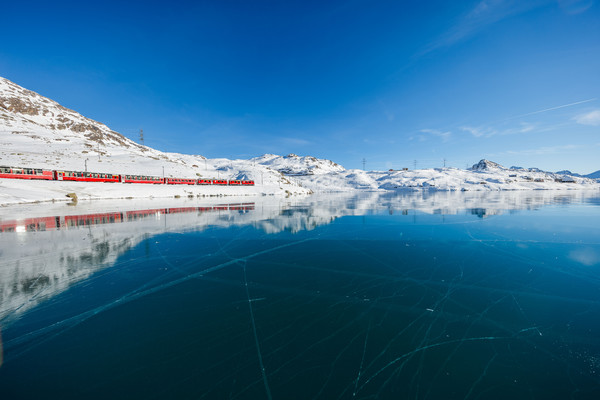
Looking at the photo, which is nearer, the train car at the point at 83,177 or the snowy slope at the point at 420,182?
the train car at the point at 83,177

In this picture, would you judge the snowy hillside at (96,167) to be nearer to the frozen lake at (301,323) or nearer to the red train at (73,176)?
the red train at (73,176)

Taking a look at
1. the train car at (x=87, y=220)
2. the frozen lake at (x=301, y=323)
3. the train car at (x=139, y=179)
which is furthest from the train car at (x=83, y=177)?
the frozen lake at (x=301, y=323)

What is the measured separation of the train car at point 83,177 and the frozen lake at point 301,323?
148 ft

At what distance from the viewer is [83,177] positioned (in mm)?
43062

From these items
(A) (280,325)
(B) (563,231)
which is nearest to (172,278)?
(A) (280,325)

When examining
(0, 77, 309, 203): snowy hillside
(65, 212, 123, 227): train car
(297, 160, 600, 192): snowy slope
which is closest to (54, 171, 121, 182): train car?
(0, 77, 309, 203): snowy hillside

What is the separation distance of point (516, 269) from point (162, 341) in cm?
959

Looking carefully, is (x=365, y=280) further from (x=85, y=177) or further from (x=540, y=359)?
(x=85, y=177)

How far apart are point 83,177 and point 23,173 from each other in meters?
7.50

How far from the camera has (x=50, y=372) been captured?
3.14 meters

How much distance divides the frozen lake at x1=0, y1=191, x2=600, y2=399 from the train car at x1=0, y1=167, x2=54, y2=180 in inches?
1714

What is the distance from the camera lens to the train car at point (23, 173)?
1353 inches

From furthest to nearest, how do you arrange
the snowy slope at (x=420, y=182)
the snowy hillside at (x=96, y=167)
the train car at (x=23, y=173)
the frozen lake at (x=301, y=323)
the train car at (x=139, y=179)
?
the snowy slope at (x=420, y=182)
the train car at (x=139, y=179)
the snowy hillside at (x=96, y=167)
the train car at (x=23, y=173)
the frozen lake at (x=301, y=323)

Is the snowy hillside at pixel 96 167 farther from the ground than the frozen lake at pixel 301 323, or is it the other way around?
the snowy hillside at pixel 96 167
